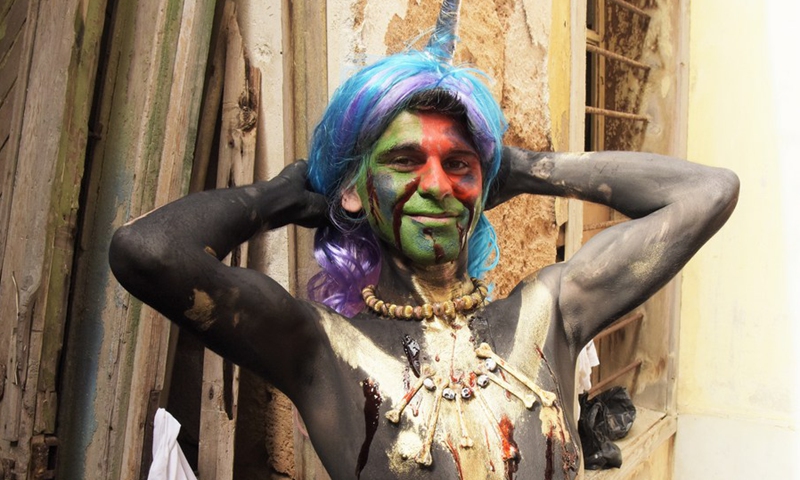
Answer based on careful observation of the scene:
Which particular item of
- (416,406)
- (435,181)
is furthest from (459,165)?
(416,406)

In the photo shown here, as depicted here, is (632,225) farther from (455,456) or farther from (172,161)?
(172,161)

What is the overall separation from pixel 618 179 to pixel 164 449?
1.31 metres

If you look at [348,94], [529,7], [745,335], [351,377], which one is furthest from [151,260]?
[745,335]

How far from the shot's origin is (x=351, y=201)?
149cm

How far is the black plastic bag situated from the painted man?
2.20 m

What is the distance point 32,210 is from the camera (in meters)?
1.74

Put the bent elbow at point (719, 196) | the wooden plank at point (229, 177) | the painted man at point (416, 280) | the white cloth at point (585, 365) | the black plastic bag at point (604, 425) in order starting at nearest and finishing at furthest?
1. the painted man at point (416, 280)
2. the bent elbow at point (719, 196)
3. the wooden plank at point (229, 177)
4. the white cloth at point (585, 365)
5. the black plastic bag at point (604, 425)

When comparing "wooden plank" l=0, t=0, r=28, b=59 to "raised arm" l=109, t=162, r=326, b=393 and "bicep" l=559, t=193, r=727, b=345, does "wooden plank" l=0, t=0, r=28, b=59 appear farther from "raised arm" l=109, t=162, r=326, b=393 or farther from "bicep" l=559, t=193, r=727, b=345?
"bicep" l=559, t=193, r=727, b=345

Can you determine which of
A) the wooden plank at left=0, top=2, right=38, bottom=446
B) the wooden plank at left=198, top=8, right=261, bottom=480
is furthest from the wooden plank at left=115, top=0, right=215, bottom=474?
the wooden plank at left=0, top=2, right=38, bottom=446

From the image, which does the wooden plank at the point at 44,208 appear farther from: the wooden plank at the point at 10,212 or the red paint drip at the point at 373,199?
the red paint drip at the point at 373,199

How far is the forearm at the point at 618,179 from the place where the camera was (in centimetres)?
149

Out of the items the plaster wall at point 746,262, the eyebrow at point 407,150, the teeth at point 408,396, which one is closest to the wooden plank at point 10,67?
the eyebrow at point 407,150

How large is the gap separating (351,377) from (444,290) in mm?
268

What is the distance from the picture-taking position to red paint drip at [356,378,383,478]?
1293mm
